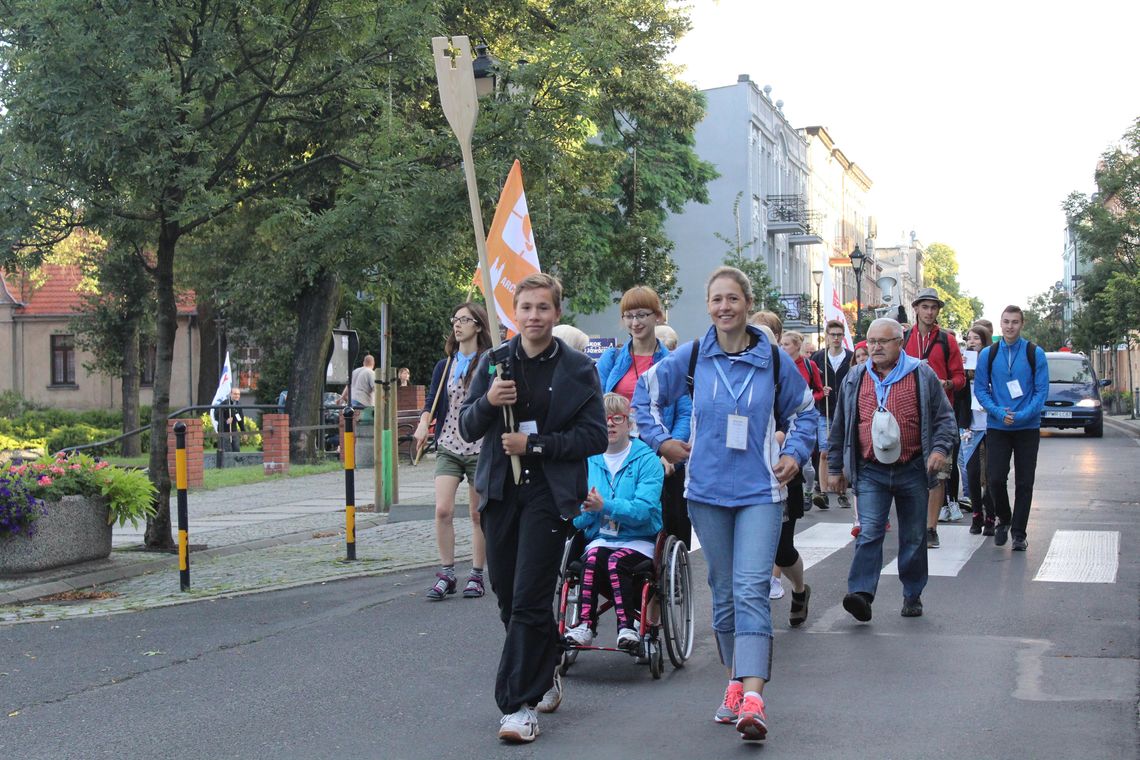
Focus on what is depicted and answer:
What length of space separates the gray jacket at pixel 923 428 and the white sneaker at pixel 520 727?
3182mm

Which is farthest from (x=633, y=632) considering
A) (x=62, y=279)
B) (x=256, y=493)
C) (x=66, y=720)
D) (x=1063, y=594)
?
(x=62, y=279)

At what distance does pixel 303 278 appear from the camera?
25250 mm

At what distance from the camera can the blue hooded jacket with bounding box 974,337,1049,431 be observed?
1112cm

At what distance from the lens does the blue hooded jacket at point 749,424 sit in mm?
5555

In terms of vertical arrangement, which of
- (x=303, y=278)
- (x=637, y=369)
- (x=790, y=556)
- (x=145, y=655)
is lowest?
(x=145, y=655)

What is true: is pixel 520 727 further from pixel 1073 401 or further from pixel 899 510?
pixel 1073 401

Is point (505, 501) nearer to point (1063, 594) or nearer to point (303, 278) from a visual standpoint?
point (1063, 594)

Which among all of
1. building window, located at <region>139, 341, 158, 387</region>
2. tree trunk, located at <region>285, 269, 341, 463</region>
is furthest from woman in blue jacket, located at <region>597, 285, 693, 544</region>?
building window, located at <region>139, 341, 158, 387</region>

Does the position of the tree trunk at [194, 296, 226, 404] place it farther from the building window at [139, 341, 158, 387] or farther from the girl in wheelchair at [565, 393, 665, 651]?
the girl in wheelchair at [565, 393, 665, 651]

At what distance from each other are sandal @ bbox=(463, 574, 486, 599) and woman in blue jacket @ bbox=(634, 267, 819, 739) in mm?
3725

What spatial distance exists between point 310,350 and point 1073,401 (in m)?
17.7

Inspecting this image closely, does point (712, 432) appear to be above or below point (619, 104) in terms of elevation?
below

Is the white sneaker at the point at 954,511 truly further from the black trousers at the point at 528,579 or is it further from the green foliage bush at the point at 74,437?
the green foliage bush at the point at 74,437

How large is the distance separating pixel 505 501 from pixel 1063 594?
495 centimetres
